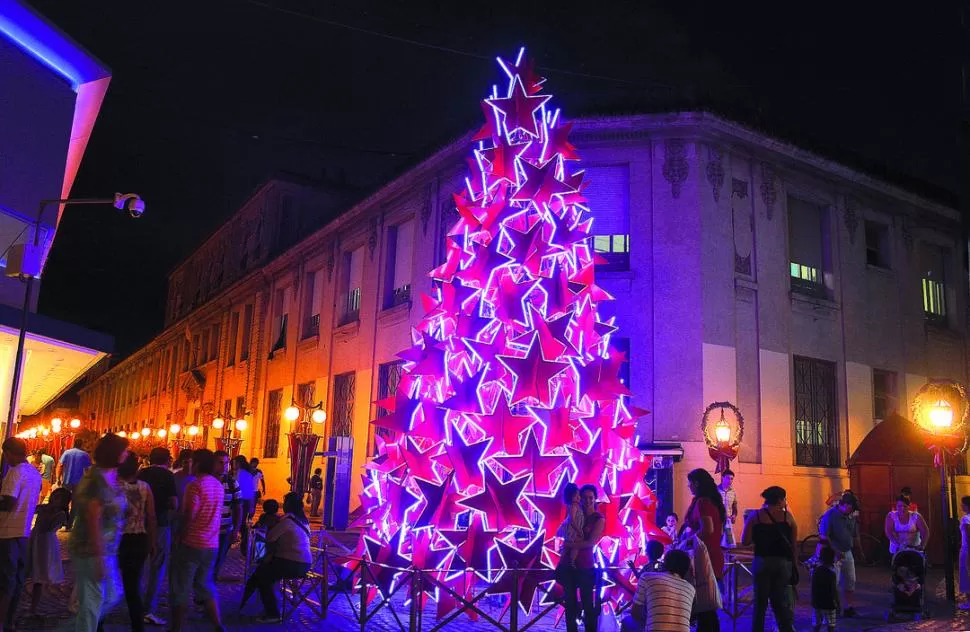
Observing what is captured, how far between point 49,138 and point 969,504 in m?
19.0

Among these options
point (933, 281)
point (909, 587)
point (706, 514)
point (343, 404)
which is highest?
point (933, 281)

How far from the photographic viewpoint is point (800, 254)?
19.1m

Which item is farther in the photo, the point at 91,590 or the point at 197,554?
the point at 197,554

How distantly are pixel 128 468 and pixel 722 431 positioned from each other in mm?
11784

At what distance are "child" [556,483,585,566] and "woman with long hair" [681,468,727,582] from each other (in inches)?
38.5

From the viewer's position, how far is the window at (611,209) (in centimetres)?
1766

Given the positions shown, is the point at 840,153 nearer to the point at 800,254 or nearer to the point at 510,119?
the point at 800,254

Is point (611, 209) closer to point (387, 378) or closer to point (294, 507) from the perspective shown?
point (387, 378)

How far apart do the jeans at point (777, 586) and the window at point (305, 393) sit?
20091mm

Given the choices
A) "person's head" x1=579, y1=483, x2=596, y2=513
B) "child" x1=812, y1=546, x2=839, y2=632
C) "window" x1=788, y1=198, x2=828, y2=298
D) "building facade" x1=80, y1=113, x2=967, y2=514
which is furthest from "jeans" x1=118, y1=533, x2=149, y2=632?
"window" x1=788, y1=198, x2=828, y2=298

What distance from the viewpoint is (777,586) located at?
7777 millimetres

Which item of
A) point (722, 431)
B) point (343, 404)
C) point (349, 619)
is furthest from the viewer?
point (343, 404)

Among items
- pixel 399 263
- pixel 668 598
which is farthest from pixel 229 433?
pixel 668 598

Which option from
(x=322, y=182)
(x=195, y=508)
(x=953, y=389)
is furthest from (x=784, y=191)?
(x=322, y=182)
